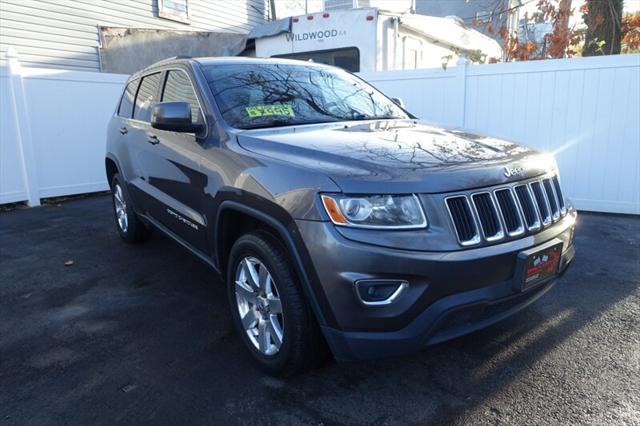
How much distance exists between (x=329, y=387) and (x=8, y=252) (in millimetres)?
4357

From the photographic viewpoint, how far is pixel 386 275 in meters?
2.18

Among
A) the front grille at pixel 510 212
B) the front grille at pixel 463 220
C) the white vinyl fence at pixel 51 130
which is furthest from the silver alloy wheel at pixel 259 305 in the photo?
the white vinyl fence at pixel 51 130

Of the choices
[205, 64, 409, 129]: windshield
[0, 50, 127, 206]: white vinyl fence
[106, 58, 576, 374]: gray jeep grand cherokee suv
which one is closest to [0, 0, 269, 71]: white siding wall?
[0, 50, 127, 206]: white vinyl fence

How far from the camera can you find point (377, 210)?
2258 millimetres

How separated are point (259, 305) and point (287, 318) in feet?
1.20

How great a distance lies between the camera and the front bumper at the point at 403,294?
218 centimetres

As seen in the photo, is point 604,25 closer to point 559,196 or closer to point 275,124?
point 559,196

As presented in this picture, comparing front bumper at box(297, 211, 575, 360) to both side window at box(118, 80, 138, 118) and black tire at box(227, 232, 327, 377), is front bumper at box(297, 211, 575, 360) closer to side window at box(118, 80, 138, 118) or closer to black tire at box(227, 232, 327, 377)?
black tire at box(227, 232, 327, 377)

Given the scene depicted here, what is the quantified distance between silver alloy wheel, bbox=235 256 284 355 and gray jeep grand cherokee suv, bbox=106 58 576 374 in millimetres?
10

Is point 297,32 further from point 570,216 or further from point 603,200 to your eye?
point 570,216

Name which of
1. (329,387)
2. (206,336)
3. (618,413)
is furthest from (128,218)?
(618,413)

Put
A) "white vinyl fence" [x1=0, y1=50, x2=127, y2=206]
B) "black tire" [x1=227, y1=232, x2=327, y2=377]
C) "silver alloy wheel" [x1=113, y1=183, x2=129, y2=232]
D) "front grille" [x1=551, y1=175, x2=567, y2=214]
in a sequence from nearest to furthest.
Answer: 1. "black tire" [x1=227, y1=232, x2=327, y2=377]
2. "front grille" [x1=551, y1=175, x2=567, y2=214]
3. "silver alloy wheel" [x1=113, y1=183, x2=129, y2=232]
4. "white vinyl fence" [x1=0, y1=50, x2=127, y2=206]

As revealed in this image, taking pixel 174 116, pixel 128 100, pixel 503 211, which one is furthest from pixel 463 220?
pixel 128 100

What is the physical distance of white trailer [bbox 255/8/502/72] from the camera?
843 cm
